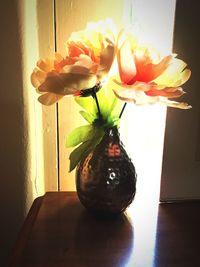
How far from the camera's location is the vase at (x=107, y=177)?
0.67 metres

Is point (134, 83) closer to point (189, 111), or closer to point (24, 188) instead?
point (189, 111)

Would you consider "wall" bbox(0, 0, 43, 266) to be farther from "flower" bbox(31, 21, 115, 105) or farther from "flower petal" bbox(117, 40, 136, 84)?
"flower petal" bbox(117, 40, 136, 84)

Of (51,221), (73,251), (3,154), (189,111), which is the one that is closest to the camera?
(73,251)

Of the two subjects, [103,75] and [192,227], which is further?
[192,227]

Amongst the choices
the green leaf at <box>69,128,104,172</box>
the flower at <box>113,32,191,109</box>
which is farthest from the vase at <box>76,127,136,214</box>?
the flower at <box>113,32,191,109</box>

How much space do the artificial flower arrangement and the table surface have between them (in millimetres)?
140

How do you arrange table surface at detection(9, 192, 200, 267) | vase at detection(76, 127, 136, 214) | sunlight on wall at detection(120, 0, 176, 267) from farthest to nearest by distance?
sunlight on wall at detection(120, 0, 176, 267) → vase at detection(76, 127, 136, 214) → table surface at detection(9, 192, 200, 267)

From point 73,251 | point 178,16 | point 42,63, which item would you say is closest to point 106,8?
point 178,16

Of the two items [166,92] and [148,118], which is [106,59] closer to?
[166,92]

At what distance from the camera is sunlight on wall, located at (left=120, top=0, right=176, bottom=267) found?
77 centimetres

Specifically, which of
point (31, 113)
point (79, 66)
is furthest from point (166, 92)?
point (31, 113)

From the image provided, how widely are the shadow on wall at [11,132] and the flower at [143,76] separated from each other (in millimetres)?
356

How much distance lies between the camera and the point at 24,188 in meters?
0.96

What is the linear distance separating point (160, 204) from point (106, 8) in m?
0.53
